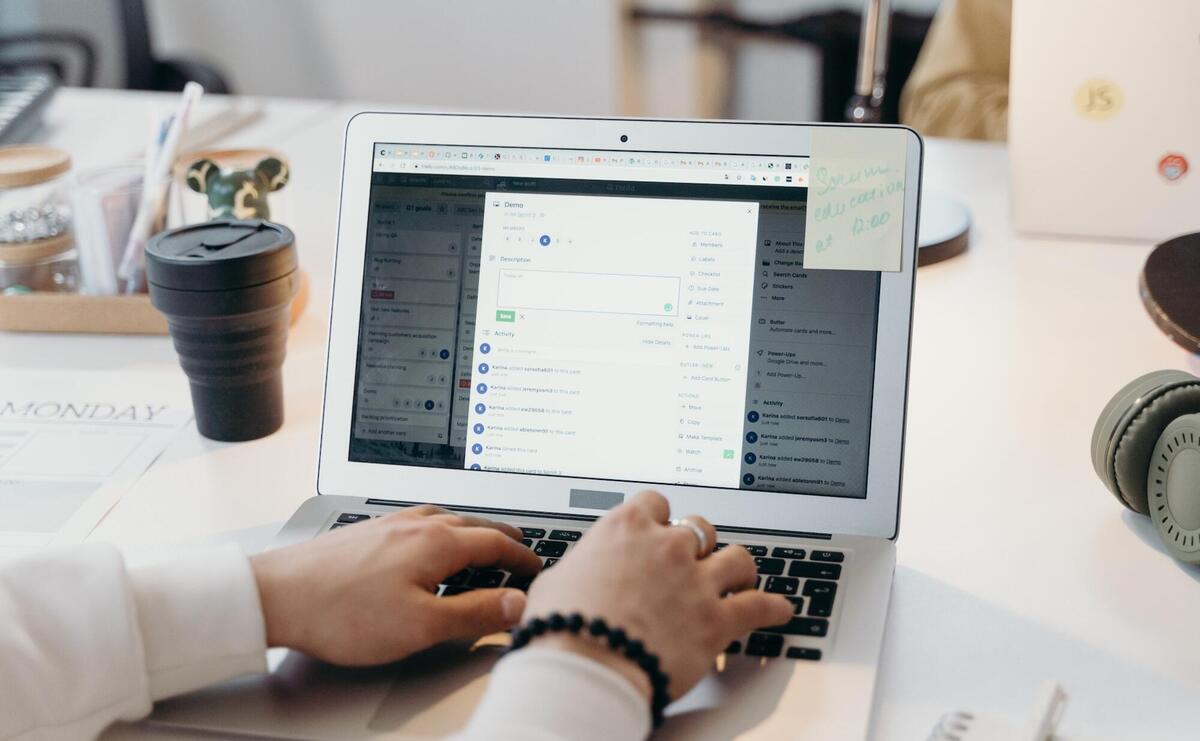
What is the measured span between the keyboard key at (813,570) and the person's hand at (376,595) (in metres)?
0.16

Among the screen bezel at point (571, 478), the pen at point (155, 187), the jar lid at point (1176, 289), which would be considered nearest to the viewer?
the screen bezel at point (571, 478)

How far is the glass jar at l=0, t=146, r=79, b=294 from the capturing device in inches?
45.6

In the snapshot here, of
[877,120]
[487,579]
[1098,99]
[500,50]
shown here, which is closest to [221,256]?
[487,579]

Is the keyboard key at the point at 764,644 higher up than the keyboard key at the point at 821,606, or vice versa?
the keyboard key at the point at 821,606

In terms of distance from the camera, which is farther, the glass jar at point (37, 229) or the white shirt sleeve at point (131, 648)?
the glass jar at point (37, 229)

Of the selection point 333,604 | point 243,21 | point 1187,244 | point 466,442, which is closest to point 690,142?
point 466,442

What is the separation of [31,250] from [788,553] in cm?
81

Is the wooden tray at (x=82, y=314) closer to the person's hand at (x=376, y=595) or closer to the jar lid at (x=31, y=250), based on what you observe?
the jar lid at (x=31, y=250)

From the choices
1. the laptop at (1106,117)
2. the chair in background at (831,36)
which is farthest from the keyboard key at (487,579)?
the chair in background at (831,36)

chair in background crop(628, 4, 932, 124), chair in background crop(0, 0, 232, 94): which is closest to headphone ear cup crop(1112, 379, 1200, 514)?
chair in background crop(628, 4, 932, 124)

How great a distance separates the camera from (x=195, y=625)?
617mm

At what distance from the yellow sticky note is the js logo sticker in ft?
1.81

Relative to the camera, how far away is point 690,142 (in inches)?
31.0

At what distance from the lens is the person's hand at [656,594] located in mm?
577
